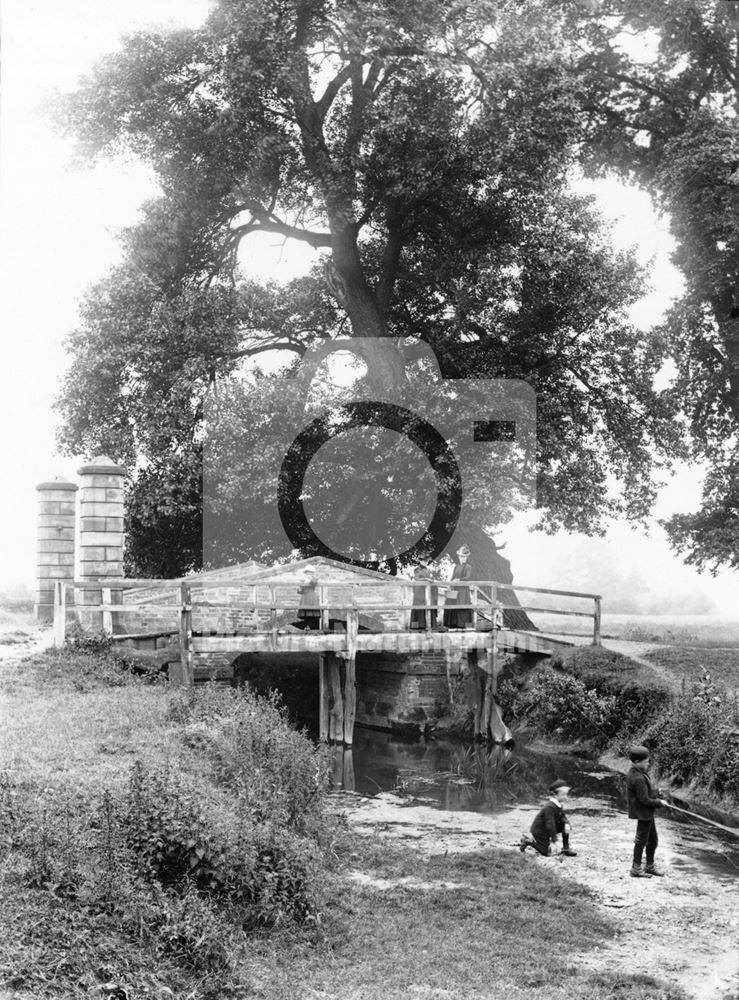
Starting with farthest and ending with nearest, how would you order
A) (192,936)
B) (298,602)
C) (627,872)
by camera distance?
(298,602) < (627,872) < (192,936)

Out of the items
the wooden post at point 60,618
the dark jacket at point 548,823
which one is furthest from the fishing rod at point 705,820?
the wooden post at point 60,618

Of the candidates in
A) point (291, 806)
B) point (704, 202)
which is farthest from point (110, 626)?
point (704, 202)

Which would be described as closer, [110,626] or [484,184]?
[110,626]

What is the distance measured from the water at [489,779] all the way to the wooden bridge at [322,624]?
58.4 inches

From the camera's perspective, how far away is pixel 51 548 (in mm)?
25375

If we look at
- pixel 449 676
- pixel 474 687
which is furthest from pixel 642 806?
pixel 449 676

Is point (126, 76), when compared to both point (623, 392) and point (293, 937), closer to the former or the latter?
point (623, 392)

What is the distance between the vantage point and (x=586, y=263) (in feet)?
97.6

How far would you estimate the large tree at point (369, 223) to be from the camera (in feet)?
91.6

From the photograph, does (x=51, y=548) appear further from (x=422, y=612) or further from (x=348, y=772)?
(x=348, y=772)

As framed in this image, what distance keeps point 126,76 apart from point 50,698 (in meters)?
18.5

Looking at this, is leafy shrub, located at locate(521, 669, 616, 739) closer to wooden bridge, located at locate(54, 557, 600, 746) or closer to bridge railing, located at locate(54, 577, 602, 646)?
wooden bridge, located at locate(54, 557, 600, 746)

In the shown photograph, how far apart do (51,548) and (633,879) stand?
1633cm

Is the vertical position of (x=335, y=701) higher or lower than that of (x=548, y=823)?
higher
